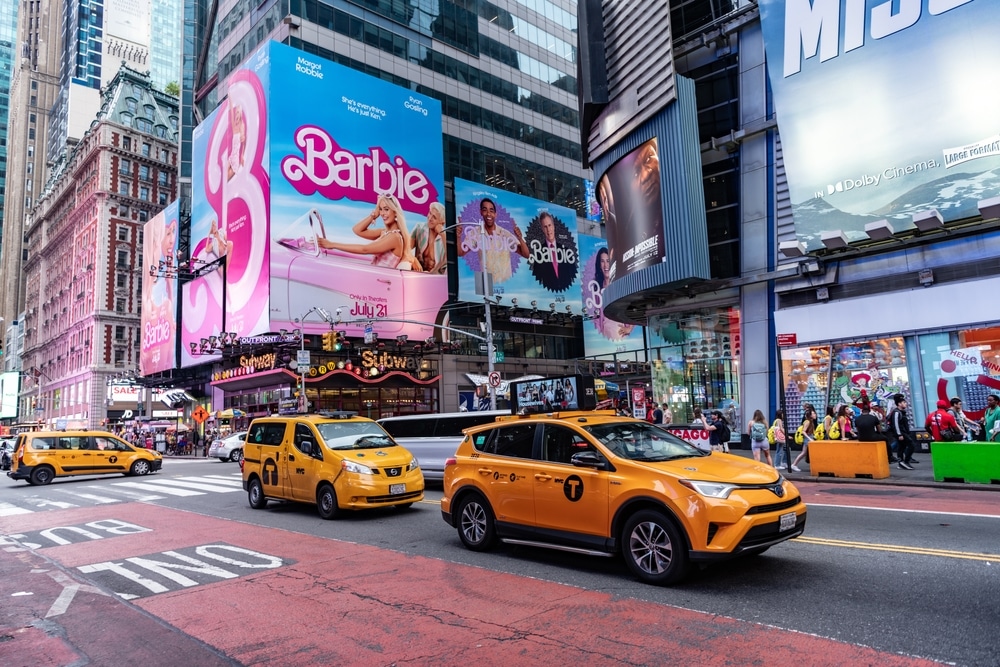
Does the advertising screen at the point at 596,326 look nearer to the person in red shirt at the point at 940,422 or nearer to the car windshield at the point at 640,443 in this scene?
the person in red shirt at the point at 940,422

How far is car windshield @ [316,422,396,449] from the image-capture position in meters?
12.7

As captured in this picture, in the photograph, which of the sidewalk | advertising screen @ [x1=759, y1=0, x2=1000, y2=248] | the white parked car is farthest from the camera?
the white parked car

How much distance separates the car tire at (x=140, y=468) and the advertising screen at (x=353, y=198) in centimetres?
1468

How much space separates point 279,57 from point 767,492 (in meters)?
43.3

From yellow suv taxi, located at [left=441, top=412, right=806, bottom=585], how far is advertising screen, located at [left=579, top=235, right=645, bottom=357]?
49822 mm

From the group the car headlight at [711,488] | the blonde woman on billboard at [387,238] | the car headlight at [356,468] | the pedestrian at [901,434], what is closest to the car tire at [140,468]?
the car headlight at [356,468]

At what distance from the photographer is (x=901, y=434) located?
54.5ft

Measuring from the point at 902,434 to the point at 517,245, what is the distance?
39515mm

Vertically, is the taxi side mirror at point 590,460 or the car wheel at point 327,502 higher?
the taxi side mirror at point 590,460

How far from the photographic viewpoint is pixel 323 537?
10383mm

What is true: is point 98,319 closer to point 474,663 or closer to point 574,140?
point 574,140

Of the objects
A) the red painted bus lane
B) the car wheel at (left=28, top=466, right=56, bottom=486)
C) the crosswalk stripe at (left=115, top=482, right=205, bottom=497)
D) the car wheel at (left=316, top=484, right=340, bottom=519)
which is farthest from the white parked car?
the red painted bus lane

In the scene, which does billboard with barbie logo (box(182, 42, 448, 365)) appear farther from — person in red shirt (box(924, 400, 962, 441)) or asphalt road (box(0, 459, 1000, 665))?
asphalt road (box(0, 459, 1000, 665))

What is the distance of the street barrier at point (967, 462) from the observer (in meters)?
13.0
